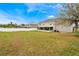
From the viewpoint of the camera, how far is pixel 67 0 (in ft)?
7.51

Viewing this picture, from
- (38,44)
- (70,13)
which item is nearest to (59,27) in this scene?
(70,13)

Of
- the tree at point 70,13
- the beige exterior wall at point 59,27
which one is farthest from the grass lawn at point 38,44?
the tree at point 70,13

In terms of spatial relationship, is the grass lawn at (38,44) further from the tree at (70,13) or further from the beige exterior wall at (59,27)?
the tree at (70,13)

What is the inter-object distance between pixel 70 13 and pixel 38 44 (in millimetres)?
503

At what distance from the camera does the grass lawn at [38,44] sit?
89.5 inches

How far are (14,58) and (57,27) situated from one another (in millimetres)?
595

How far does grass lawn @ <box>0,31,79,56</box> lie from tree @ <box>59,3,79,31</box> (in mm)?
159

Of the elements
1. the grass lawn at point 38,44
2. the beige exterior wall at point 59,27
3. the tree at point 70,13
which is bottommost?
the grass lawn at point 38,44

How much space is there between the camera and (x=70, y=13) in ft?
7.63

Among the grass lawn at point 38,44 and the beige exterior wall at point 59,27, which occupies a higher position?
the beige exterior wall at point 59,27

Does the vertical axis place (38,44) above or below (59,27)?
below

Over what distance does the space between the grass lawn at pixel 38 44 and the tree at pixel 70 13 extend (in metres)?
0.16

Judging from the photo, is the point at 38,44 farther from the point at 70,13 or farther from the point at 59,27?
the point at 70,13

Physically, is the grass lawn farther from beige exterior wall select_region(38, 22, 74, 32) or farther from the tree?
the tree
